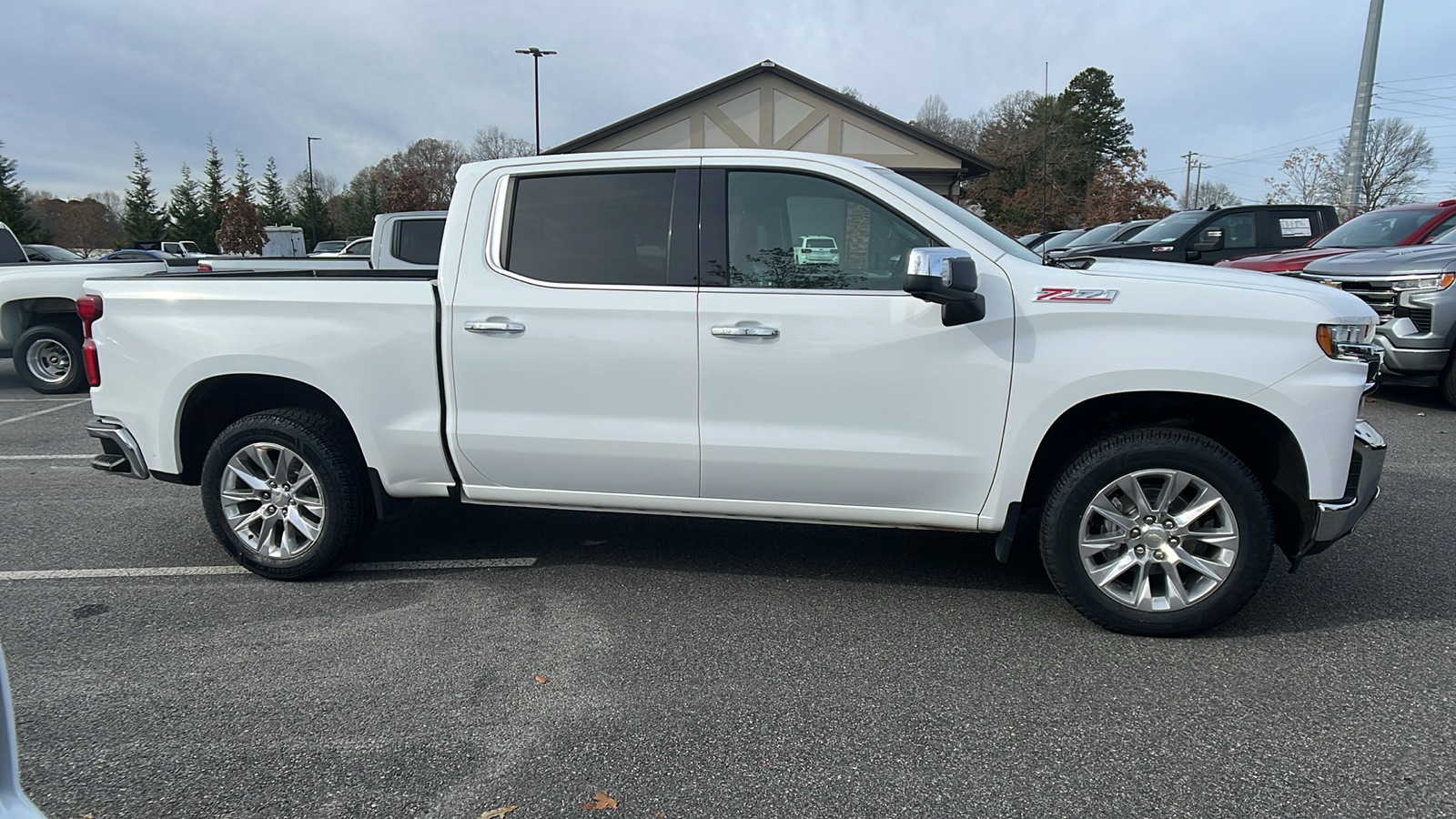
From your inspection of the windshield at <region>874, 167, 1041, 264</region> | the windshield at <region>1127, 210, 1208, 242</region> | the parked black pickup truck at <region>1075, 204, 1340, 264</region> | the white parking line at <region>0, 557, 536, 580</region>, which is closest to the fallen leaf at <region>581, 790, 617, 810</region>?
the white parking line at <region>0, 557, 536, 580</region>

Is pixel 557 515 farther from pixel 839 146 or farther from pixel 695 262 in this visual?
pixel 839 146

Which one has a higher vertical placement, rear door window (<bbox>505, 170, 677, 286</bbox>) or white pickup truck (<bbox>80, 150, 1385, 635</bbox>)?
rear door window (<bbox>505, 170, 677, 286</bbox>)

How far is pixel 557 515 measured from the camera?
5.31 meters

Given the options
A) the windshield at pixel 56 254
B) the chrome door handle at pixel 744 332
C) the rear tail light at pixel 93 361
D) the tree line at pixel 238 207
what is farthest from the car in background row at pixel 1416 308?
the tree line at pixel 238 207

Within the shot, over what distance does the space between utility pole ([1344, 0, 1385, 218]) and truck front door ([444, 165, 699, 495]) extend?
19298mm

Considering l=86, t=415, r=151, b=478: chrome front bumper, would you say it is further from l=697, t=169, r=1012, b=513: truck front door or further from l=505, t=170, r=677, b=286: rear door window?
l=697, t=169, r=1012, b=513: truck front door

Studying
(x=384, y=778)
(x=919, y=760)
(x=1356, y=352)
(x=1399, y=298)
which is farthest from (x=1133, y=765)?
(x=1399, y=298)

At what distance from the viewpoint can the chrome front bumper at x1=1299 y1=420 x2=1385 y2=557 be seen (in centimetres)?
335

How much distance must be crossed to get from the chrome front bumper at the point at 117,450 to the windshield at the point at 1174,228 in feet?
43.5

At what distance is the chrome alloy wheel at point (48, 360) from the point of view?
10062mm

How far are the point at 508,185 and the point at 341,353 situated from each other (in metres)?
1.08

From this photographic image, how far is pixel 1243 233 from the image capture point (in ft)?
42.8

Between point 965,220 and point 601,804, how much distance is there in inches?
108

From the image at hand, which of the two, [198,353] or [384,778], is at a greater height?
[198,353]
